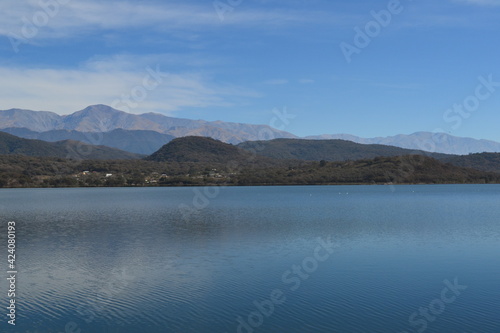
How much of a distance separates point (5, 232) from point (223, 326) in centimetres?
4120

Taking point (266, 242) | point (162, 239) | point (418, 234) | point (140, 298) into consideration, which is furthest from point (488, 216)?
point (140, 298)

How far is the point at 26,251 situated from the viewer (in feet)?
129

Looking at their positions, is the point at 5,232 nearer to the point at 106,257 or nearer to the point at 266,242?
the point at 106,257
